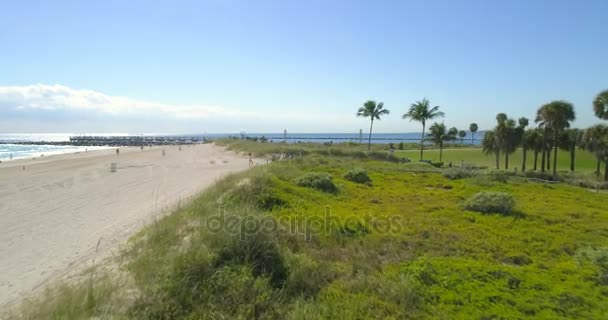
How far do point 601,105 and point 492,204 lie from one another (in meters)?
18.7

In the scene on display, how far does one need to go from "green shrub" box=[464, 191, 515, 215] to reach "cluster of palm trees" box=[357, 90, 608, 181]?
57.6 ft

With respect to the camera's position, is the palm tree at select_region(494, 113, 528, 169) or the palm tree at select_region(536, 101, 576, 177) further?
the palm tree at select_region(494, 113, 528, 169)

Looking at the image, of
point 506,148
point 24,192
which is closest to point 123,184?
point 24,192

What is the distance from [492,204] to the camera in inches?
407

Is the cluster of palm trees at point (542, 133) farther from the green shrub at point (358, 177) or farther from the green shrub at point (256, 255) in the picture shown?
the green shrub at point (256, 255)

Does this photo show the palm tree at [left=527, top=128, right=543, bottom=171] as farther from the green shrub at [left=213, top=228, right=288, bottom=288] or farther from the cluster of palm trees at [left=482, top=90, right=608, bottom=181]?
the green shrub at [left=213, top=228, right=288, bottom=288]

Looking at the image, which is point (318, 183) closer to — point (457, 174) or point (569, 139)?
point (457, 174)

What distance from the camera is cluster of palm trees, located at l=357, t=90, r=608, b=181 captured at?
82.3ft

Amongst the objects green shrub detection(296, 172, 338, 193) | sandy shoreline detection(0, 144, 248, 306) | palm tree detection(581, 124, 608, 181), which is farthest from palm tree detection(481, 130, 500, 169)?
sandy shoreline detection(0, 144, 248, 306)

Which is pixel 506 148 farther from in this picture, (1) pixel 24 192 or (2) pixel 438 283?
(1) pixel 24 192

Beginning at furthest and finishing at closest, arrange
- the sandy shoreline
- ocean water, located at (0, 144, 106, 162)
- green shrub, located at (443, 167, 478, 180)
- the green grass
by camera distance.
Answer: ocean water, located at (0, 144, 106, 162) < green shrub, located at (443, 167, 478, 180) < the sandy shoreline < the green grass

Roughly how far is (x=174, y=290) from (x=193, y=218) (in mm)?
3097

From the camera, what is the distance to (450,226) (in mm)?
8617

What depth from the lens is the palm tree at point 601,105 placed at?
21.5 m
